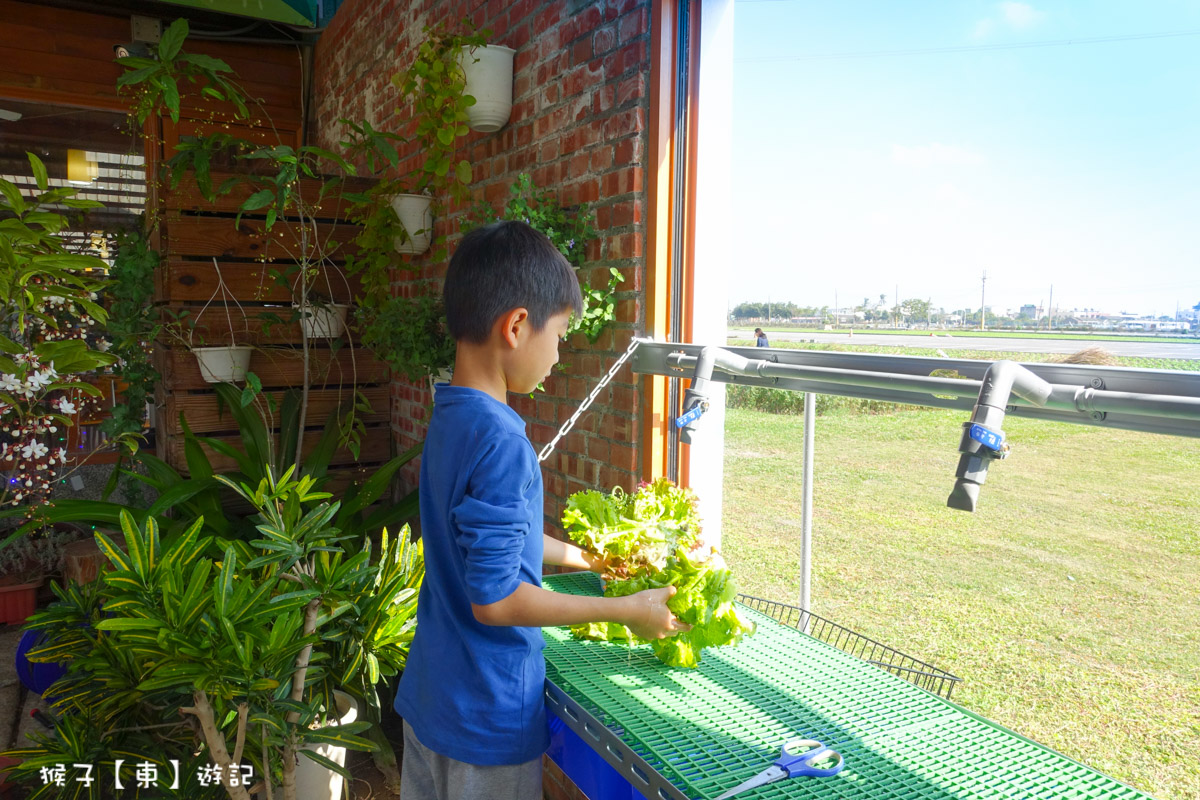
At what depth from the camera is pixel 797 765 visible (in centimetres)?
106

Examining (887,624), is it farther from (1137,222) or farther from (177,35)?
(177,35)

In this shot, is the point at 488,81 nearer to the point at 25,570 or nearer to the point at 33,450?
the point at 33,450

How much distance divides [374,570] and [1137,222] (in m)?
1.99

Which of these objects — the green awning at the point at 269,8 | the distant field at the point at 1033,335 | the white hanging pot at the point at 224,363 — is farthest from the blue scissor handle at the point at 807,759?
the green awning at the point at 269,8

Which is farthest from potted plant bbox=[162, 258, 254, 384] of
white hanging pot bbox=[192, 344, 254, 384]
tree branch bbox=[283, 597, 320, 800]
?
tree branch bbox=[283, 597, 320, 800]

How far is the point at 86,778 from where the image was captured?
2074mm

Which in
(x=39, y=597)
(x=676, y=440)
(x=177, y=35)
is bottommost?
(x=39, y=597)

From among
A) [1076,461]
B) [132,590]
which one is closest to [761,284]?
[1076,461]

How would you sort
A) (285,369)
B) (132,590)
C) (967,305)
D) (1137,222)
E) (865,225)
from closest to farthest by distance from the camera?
(1137,222), (967,305), (865,225), (132,590), (285,369)

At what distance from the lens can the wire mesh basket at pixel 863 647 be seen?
152 cm

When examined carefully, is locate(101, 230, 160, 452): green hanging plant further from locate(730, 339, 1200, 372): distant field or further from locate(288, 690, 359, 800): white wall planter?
locate(730, 339, 1200, 372): distant field

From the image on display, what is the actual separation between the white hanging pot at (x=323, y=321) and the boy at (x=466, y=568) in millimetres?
2311

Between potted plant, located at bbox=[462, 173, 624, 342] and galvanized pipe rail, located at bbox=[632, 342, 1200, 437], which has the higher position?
potted plant, located at bbox=[462, 173, 624, 342]

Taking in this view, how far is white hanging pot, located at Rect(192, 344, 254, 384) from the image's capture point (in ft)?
10.8
